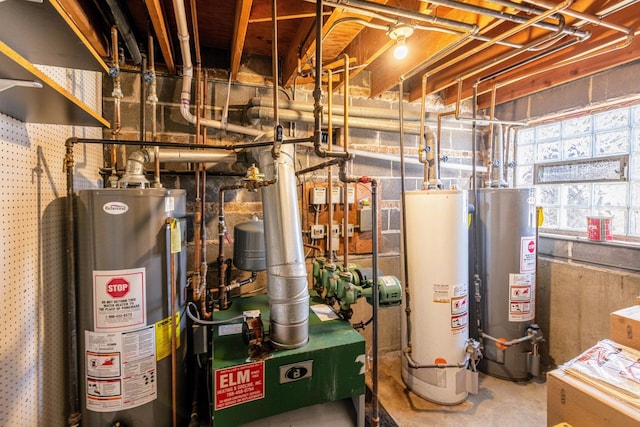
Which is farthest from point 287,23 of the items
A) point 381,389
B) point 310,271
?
point 381,389

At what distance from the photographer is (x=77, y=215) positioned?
1439 mm

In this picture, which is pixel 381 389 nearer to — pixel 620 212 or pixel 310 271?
pixel 310 271

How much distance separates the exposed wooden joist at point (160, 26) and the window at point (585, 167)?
10.6 feet

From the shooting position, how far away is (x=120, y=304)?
1.40m

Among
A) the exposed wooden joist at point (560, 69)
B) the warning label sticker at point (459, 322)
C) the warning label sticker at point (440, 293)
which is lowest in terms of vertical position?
the warning label sticker at point (459, 322)

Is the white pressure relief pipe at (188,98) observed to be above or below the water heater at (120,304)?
above

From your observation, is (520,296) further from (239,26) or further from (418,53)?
(239,26)

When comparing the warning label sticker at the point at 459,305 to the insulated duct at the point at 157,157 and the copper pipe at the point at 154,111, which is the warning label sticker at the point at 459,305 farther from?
the copper pipe at the point at 154,111

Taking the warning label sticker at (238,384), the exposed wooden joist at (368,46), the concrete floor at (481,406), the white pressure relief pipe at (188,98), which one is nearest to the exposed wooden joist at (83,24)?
the white pressure relief pipe at (188,98)

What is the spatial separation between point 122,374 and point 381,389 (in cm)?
183

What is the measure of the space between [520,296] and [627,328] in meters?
1.06

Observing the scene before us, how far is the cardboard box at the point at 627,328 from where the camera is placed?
1381mm

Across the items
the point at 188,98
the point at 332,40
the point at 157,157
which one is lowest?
the point at 157,157

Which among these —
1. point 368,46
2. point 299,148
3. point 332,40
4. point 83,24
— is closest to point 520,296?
point 299,148
